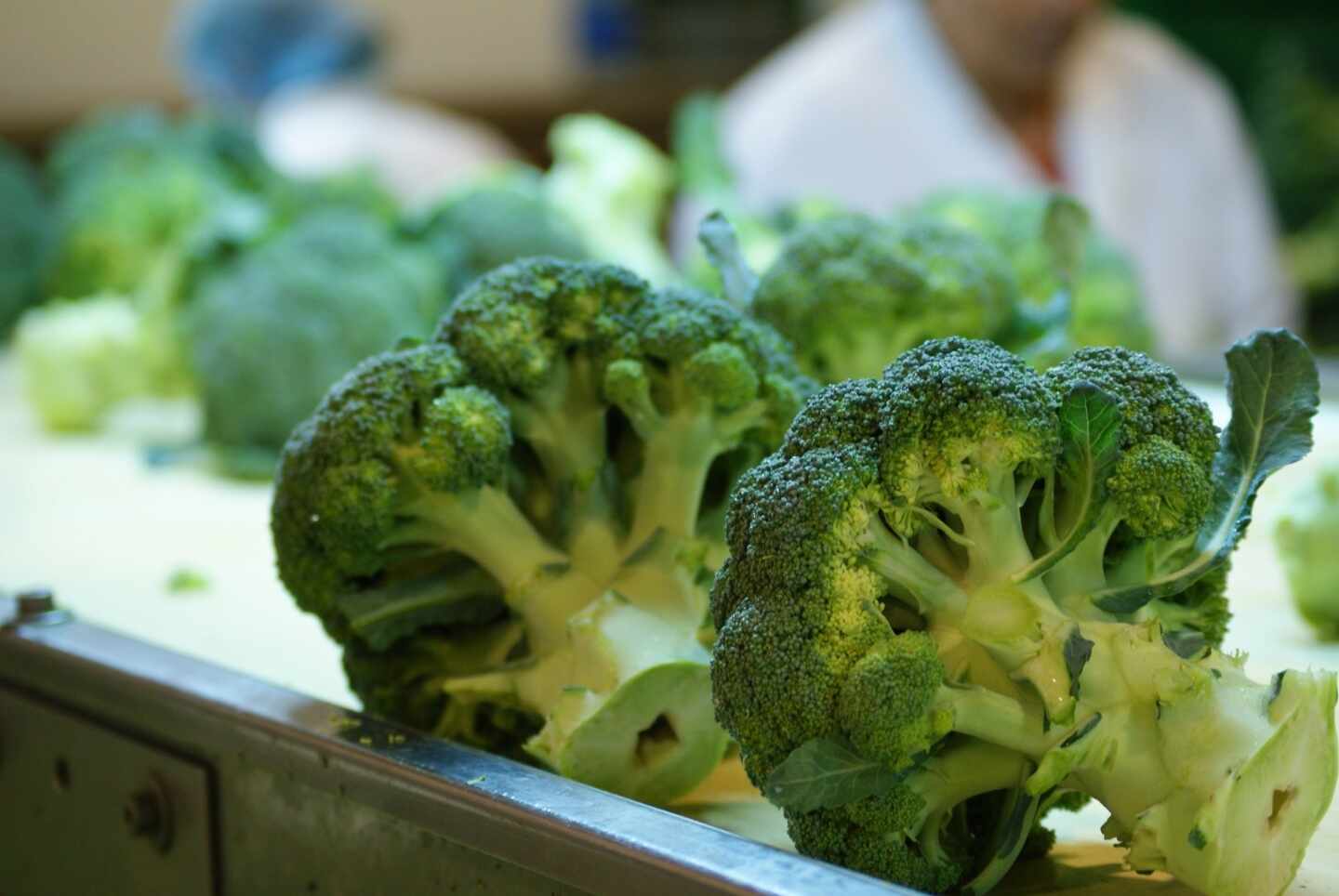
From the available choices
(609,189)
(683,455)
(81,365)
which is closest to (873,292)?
(683,455)

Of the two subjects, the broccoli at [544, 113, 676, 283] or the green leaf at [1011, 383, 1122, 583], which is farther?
the broccoli at [544, 113, 676, 283]

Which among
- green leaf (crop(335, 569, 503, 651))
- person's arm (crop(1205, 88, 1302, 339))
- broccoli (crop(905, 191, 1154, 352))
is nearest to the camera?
green leaf (crop(335, 569, 503, 651))

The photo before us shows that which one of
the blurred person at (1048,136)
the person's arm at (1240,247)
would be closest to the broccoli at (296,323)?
the blurred person at (1048,136)

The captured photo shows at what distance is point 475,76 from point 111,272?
9.25 feet

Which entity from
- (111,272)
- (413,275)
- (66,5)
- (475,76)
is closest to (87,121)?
(66,5)

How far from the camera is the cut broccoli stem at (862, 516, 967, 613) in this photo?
653 millimetres

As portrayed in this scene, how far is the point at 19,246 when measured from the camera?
2811 mm

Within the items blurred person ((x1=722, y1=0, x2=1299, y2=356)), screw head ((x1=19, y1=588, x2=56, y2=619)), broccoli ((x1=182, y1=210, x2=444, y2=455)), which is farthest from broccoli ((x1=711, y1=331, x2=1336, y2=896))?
blurred person ((x1=722, y1=0, x2=1299, y2=356))

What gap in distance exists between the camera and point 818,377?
110cm

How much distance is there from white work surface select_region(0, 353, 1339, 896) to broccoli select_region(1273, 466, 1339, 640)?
A: 0.07ft

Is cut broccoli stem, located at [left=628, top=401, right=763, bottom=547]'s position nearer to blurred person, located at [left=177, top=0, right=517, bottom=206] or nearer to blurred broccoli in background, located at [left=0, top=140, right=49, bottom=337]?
blurred broccoli in background, located at [left=0, top=140, right=49, bottom=337]

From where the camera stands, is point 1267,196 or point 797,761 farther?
point 1267,196

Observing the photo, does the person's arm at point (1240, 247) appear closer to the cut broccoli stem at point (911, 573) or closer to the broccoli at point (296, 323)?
the broccoli at point (296, 323)

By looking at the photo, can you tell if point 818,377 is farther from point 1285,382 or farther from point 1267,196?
point 1267,196
